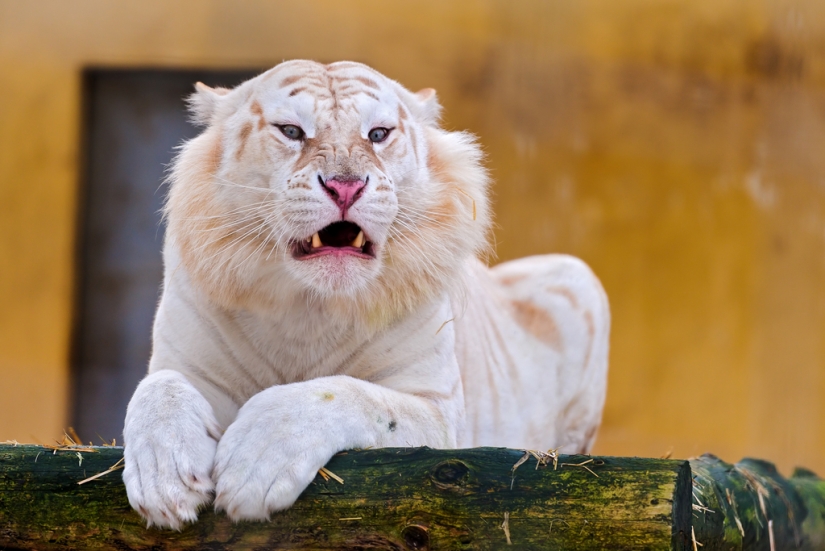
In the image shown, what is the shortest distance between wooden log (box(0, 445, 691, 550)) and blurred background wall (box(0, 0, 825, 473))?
10.4 ft

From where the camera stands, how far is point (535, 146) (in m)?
4.84

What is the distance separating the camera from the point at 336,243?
7.24 feet

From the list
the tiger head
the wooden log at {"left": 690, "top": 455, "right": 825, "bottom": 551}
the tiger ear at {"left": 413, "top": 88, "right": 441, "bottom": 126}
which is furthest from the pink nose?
the wooden log at {"left": 690, "top": 455, "right": 825, "bottom": 551}

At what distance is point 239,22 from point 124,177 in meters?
0.98

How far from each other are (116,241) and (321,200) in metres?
3.16

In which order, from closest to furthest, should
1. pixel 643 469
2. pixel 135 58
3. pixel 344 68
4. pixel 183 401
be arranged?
pixel 643 469, pixel 183 401, pixel 344 68, pixel 135 58

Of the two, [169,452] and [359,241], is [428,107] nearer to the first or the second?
[359,241]

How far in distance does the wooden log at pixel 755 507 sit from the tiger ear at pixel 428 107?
3.76 feet

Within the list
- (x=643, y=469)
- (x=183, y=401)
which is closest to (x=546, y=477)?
(x=643, y=469)

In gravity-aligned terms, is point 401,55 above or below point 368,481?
above

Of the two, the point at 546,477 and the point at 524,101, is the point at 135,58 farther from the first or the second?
the point at 546,477

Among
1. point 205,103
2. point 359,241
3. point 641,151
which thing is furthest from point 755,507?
point 641,151

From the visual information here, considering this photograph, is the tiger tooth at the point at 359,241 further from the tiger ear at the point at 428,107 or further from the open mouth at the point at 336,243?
the tiger ear at the point at 428,107

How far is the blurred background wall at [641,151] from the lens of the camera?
4.75 meters
